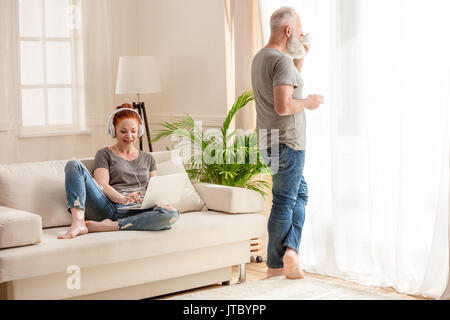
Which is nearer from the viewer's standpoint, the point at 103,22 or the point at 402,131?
the point at 402,131

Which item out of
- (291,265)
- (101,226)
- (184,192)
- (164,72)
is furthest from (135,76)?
(291,265)

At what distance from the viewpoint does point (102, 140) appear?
5.94 metres

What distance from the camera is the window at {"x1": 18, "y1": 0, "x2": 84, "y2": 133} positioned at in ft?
18.2

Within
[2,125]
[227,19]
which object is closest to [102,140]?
[2,125]

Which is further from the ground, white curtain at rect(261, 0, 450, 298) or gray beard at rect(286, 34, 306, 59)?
gray beard at rect(286, 34, 306, 59)

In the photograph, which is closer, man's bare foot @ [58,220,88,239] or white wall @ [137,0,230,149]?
man's bare foot @ [58,220,88,239]

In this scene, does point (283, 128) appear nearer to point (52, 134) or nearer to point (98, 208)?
point (98, 208)

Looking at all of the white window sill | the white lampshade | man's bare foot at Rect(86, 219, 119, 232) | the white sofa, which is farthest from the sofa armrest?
the white window sill

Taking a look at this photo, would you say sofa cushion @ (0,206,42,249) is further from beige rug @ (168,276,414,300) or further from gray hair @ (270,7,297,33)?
gray hair @ (270,7,297,33)

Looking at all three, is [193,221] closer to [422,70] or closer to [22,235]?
[22,235]

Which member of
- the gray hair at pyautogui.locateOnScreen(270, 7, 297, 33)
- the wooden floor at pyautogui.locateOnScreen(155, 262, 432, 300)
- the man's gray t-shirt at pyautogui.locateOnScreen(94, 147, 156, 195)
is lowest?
Result: the wooden floor at pyautogui.locateOnScreen(155, 262, 432, 300)
